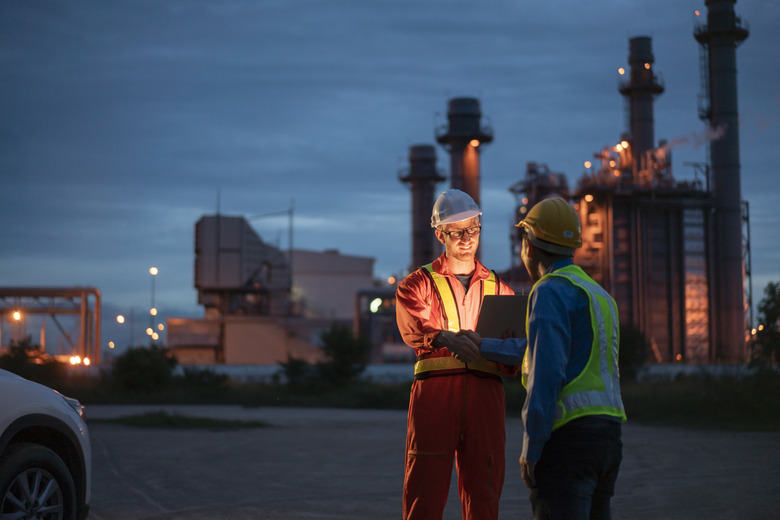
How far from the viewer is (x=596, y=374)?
3.50m

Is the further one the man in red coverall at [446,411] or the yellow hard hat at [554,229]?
the man in red coverall at [446,411]

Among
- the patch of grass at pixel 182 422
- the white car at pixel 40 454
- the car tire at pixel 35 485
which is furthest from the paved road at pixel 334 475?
the car tire at pixel 35 485

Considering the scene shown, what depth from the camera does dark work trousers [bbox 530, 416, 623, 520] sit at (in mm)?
3342

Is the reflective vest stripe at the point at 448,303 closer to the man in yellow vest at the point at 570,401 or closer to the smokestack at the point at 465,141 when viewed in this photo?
the man in yellow vest at the point at 570,401

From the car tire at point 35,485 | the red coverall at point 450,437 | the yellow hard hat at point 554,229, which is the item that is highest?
the yellow hard hat at point 554,229

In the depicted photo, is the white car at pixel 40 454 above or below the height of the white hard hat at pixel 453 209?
below

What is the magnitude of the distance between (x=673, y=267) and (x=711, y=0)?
1486 cm

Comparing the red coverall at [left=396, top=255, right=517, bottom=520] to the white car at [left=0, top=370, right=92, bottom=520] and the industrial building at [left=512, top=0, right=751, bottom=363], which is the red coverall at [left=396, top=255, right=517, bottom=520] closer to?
the white car at [left=0, top=370, right=92, bottom=520]

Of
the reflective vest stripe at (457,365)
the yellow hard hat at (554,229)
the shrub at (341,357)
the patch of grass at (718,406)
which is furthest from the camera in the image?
the shrub at (341,357)

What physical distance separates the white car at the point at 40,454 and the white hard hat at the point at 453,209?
2.71 m

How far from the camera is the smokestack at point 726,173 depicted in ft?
145

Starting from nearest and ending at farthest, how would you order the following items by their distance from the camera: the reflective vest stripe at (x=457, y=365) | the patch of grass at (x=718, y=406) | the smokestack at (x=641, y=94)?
the reflective vest stripe at (x=457, y=365), the patch of grass at (x=718, y=406), the smokestack at (x=641, y=94)

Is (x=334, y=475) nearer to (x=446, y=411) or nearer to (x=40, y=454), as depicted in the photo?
(x=40, y=454)

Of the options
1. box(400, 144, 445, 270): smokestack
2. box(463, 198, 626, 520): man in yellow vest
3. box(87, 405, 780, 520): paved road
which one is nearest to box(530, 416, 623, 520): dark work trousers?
box(463, 198, 626, 520): man in yellow vest
